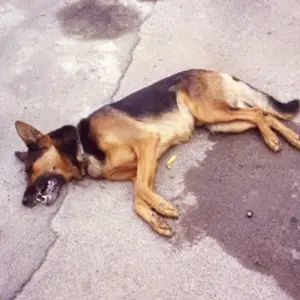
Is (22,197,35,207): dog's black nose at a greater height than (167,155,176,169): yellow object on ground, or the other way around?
(167,155,176,169): yellow object on ground

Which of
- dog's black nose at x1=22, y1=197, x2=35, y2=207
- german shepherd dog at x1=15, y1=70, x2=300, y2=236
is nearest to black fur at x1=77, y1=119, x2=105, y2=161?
german shepherd dog at x1=15, y1=70, x2=300, y2=236

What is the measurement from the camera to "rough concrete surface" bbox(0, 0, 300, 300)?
3529mm

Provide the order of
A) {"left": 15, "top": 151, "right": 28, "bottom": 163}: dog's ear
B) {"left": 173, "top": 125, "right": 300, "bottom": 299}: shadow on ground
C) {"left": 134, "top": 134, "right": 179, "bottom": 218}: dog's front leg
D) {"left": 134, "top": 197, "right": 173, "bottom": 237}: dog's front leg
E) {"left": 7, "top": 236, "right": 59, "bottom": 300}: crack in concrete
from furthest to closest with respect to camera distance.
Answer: {"left": 15, "top": 151, "right": 28, "bottom": 163}: dog's ear < {"left": 134, "top": 134, "right": 179, "bottom": 218}: dog's front leg < {"left": 134, "top": 197, "right": 173, "bottom": 237}: dog's front leg < {"left": 7, "top": 236, "right": 59, "bottom": 300}: crack in concrete < {"left": 173, "top": 125, "right": 300, "bottom": 299}: shadow on ground

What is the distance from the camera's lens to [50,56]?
219 inches

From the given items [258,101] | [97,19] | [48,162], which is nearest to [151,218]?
[48,162]

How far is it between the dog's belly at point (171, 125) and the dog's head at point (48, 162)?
65cm

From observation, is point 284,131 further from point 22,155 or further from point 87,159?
point 22,155

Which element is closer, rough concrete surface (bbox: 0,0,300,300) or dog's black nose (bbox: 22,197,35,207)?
rough concrete surface (bbox: 0,0,300,300)

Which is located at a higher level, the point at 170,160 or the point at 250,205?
the point at 250,205

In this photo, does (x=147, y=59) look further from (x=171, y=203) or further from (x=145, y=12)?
(x=171, y=203)

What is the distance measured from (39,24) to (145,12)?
122 centimetres

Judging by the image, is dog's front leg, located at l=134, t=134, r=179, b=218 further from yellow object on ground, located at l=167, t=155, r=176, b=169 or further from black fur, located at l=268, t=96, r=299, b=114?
black fur, located at l=268, t=96, r=299, b=114

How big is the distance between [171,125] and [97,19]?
210cm

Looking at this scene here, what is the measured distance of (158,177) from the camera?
4160mm
